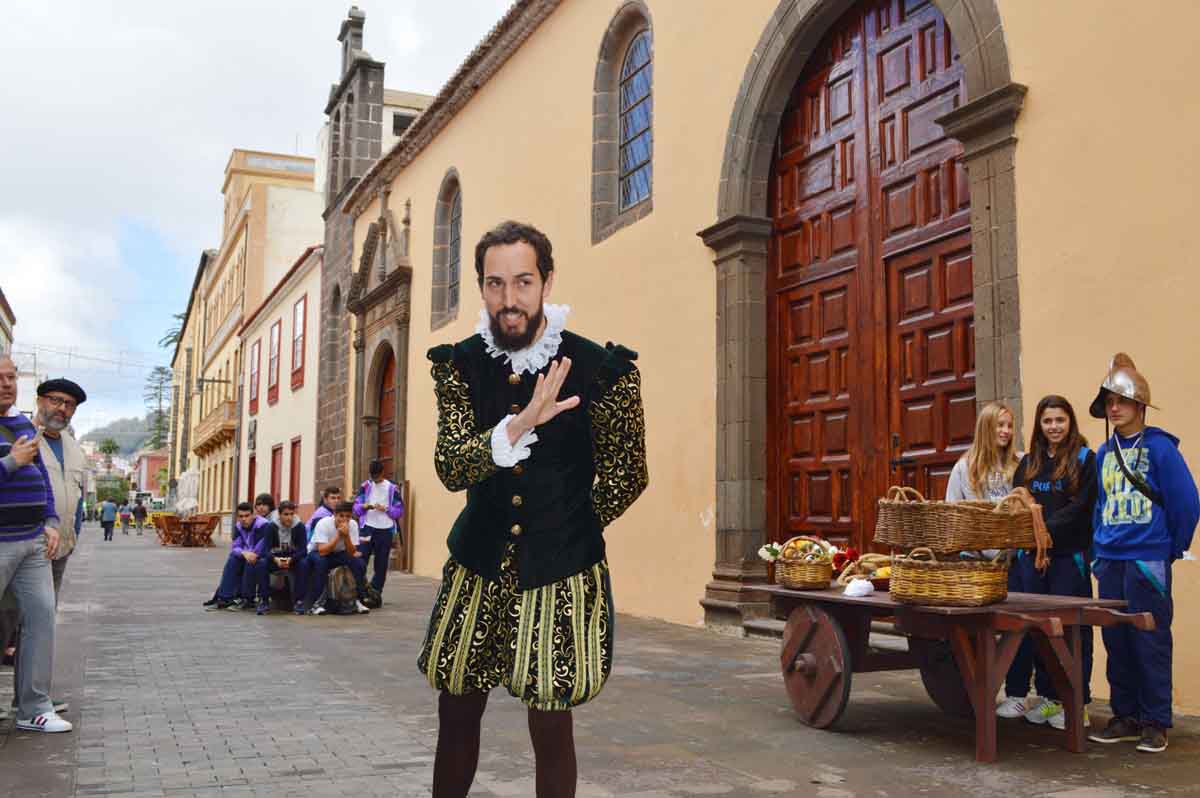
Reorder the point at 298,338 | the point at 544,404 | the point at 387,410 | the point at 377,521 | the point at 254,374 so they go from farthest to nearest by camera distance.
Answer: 1. the point at 254,374
2. the point at 298,338
3. the point at 387,410
4. the point at 377,521
5. the point at 544,404

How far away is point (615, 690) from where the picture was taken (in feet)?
20.7

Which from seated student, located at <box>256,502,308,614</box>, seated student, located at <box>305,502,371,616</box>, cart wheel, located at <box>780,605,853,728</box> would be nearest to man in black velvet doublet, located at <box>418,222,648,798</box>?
cart wheel, located at <box>780,605,853,728</box>

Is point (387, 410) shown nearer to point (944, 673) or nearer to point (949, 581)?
point (944, 673)

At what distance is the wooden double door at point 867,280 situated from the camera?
24.5 feet

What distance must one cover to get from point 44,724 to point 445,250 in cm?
1287

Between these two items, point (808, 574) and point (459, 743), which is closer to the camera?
point (459, 743)

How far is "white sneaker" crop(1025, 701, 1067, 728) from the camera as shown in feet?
16.9

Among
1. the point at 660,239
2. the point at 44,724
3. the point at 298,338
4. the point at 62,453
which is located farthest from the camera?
the point at 298,338

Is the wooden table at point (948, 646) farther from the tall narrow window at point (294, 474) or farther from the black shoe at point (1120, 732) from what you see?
the tall narrow window at point (294, 474)

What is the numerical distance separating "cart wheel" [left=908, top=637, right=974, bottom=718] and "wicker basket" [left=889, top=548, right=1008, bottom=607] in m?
0.82

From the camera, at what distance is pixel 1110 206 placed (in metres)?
5.99

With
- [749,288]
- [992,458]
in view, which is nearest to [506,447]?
[992,458]

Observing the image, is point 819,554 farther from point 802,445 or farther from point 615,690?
point 802,445

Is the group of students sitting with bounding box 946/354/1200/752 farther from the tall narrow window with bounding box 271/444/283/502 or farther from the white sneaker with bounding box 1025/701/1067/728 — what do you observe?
the tall narrow window with bounding box 271/444/283/502
